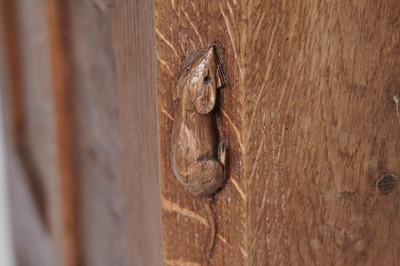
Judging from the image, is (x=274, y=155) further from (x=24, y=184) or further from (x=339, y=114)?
(x=24, y=184)

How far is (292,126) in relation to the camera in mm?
440

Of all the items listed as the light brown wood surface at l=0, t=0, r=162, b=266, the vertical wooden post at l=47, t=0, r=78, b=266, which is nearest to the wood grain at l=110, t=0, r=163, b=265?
the light brown wood surface at l=0, t=0, r=162, b=266

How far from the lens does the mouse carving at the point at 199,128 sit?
0.42 meters

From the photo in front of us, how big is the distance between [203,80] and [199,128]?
3 cm

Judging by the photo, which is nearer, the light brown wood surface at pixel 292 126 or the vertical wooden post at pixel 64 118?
the light brown wood surface at pixel 292 126

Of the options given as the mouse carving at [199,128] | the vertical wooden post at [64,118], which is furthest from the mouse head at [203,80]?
the vertical wooden post at [64,118]

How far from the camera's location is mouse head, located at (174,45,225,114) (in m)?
0.42

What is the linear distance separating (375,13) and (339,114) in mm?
74

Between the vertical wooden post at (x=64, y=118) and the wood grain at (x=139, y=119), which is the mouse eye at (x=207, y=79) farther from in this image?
the vertical wooden post at (x=64, y=118)

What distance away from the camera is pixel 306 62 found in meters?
0.43

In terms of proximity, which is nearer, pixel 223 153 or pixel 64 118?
pixel 223 153

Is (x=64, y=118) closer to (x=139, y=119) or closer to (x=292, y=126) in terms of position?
(x=139, y=119)

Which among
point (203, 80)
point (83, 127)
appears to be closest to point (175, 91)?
point (203, 80)

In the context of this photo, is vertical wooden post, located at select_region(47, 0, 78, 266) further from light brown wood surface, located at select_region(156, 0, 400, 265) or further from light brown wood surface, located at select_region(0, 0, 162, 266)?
light brown wood surface, located at select_region(156, 0, 400, 265)
